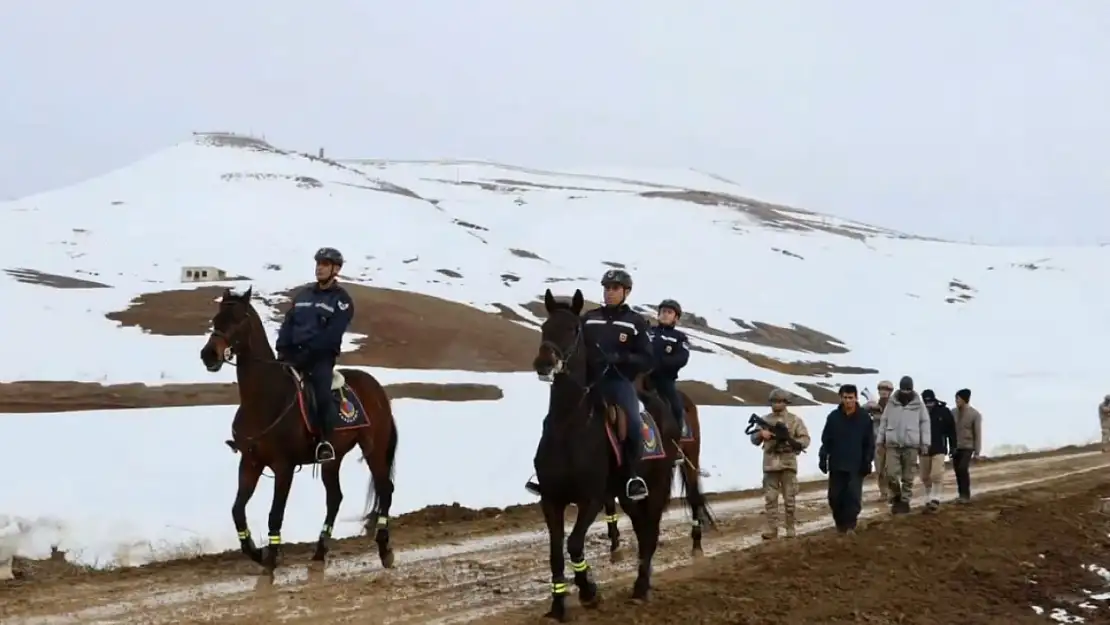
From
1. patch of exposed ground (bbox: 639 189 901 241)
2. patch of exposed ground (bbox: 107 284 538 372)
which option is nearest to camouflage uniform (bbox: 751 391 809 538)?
patch of exposed ground (bbox: 107 284 538 372)

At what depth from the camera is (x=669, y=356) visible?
13.2 m

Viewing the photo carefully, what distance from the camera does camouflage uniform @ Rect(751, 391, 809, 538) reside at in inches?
580

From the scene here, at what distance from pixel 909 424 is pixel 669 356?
230 inches

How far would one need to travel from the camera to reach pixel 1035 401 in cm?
5753

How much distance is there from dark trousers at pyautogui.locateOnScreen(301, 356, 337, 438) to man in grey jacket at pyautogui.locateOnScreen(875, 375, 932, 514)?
9437 millimetres

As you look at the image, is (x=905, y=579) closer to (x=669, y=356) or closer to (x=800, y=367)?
(x=669, y=356)

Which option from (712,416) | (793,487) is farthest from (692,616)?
(712,416)

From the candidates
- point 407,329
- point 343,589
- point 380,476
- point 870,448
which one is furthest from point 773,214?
point 343,589

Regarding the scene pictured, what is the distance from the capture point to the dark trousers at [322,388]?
1160cm

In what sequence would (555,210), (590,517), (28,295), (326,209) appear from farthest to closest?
(555,210) < (326,209) < (28,295) < (590,517)

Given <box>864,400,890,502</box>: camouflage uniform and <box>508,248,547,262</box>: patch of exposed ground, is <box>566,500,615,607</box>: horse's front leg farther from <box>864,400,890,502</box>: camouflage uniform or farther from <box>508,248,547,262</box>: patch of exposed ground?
<box>508,248,547,262</box>: patch of exposed ground

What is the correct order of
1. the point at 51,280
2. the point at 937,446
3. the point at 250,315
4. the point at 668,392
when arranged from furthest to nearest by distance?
the point at 51,280
the point at 937,446
the point at 668,392
the point at 250,315

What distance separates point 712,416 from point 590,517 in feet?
82.1

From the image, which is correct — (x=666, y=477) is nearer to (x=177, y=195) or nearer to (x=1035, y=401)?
(x=1035, y=401)
